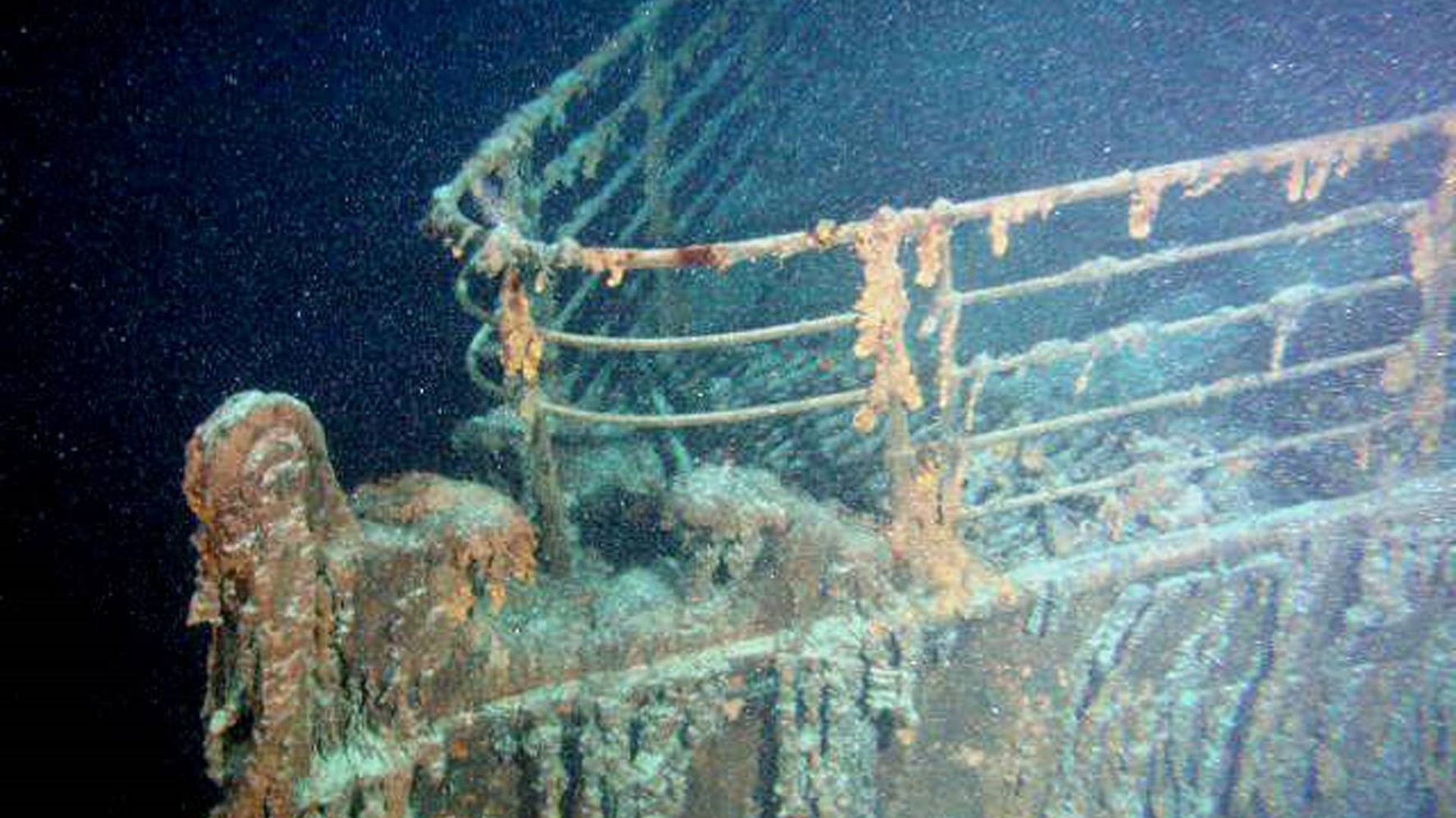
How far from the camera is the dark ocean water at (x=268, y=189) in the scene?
712 centimetres

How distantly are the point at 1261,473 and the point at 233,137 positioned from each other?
13.0m

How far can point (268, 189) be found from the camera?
11453 millimetres

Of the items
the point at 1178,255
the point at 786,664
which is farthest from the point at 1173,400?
the point at 786,664

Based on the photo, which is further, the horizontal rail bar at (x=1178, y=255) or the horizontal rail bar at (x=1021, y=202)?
the horizontal rail bar at (x=1178, y=255)

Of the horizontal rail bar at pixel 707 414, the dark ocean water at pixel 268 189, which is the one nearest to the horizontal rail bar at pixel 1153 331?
the horizontal rail bar at pixel 707 414

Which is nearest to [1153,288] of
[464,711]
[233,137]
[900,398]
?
[900,398]

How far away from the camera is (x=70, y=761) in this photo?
710 cm

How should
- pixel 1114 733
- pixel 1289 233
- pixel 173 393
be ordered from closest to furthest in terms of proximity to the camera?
pixel 1289 233, pixel 1114 733, pixel 173 393

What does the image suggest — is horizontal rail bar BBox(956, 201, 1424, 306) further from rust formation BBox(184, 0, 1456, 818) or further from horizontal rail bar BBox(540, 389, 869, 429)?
horizontal rail bar BBox(540, 389, 869, 429)

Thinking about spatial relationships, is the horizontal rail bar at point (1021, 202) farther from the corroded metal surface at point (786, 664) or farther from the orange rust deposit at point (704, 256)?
the corroded metal surface at point (786, 664)

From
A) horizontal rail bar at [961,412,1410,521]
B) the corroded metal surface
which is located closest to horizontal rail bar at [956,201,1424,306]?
horizontal rail bar at [961,412,1410,521]

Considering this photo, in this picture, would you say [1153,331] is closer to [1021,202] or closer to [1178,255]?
[1178,255]

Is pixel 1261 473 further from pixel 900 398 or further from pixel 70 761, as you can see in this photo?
pixel 70 761

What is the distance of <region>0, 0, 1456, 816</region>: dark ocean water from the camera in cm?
712
